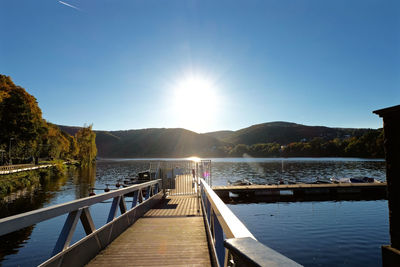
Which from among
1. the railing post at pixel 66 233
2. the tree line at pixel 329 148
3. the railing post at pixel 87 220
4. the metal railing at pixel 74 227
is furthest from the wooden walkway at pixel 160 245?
the tree line at pixel 329 148

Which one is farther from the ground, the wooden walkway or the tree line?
the tree line

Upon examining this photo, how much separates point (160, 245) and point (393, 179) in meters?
6.50

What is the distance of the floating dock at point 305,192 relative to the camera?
26469 millimetres

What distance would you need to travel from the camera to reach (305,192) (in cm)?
2789

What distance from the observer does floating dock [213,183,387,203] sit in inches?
1042

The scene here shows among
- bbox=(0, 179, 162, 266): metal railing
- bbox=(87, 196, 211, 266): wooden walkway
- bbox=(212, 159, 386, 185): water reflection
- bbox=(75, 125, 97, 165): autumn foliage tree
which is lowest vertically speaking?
bbox=(212, 159, 386, 185): water reflection

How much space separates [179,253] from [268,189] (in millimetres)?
24143

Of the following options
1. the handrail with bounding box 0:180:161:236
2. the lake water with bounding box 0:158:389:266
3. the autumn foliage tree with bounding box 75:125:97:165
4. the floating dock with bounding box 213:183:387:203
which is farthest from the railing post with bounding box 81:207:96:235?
the autumn foliage tree with bounding box 75:125:97:165

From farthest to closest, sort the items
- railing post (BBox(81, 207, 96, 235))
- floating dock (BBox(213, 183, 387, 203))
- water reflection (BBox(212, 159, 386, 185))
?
1. water reflection (BBox(212, 159, 386, 185))
2. floating dock (BBox(213, 183, 387, 203))
3. railing post (BBox(81, 207, 96, 235))

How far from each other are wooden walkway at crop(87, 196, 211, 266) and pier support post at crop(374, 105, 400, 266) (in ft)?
17.2

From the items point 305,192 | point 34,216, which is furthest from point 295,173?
point 34,216

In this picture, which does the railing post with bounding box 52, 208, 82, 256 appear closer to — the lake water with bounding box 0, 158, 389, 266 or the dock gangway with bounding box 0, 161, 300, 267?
the dock gangway with bounding box 0, 161, 300, 267

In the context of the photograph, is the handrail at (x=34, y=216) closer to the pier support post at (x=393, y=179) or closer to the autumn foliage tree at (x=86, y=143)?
the pier support post at (x=393, y=179)

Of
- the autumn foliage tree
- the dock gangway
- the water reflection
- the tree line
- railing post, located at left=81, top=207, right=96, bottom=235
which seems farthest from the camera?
the tree line
